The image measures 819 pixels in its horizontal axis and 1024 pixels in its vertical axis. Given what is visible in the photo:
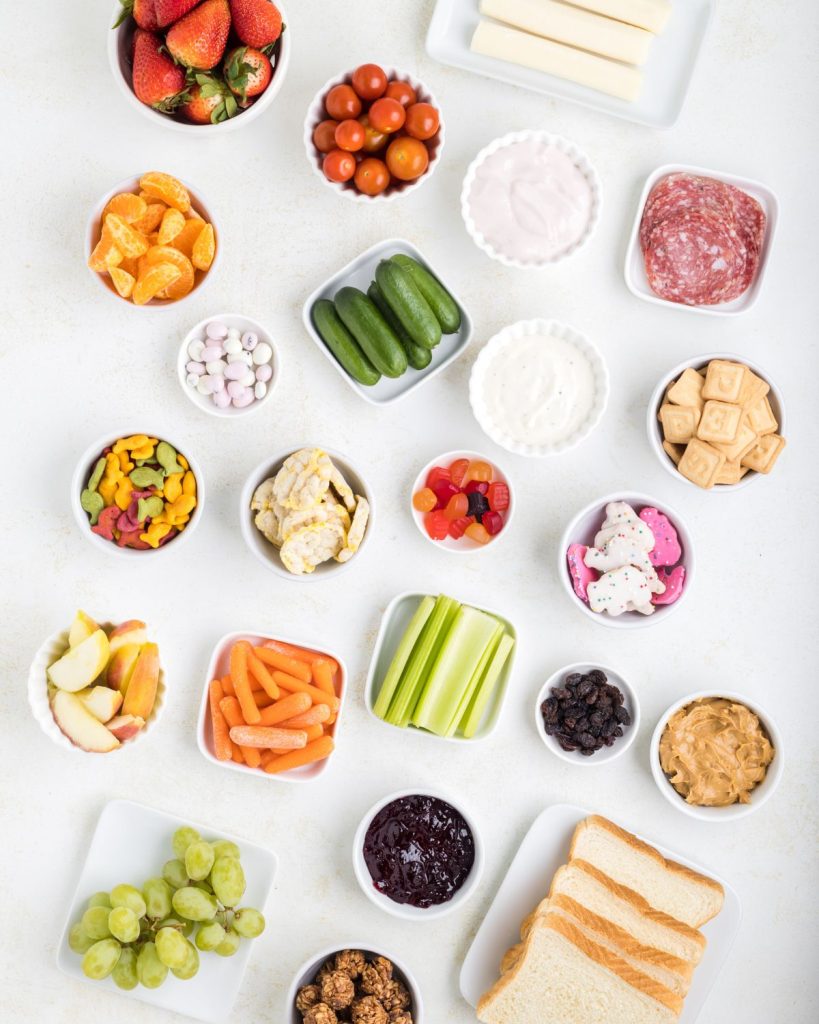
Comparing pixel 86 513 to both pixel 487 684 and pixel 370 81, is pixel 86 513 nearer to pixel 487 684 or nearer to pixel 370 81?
pixel 487 684

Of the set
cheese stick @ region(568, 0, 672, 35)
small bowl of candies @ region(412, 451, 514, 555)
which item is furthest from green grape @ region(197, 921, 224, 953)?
cheese stick @ region(568, 0, 672, 35)

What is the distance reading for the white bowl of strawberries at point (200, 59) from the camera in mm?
1813

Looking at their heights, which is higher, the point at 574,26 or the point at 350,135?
the point at 574,26

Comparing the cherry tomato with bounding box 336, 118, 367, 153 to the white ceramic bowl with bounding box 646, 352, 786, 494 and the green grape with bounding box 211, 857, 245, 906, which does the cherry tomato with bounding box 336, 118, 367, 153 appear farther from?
A: the green grape with bounding box 211, 857, 245, 906

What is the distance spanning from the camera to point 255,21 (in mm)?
1862

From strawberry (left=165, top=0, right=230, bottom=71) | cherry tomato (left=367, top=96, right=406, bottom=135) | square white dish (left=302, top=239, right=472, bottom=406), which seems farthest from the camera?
square white dish (left=302, top=239, right=472, bottom=406)

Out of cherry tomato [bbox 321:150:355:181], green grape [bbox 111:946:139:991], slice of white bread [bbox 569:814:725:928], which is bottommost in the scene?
green grape [bbox 111:946:139:991]

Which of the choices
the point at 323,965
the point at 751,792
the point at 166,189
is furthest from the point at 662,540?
the point at 166,189

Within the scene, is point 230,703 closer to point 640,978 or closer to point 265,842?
point 265,842

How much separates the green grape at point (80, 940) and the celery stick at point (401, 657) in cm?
78

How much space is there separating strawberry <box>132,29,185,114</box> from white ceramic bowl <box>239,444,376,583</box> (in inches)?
30.5

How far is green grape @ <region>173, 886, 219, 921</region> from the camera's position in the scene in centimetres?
189

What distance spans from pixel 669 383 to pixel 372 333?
69 centimetres

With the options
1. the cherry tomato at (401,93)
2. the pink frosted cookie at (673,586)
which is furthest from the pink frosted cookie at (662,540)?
the cherry tomato at (401,93)
